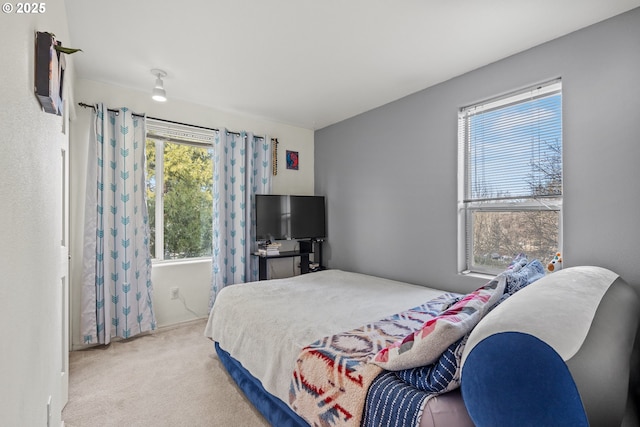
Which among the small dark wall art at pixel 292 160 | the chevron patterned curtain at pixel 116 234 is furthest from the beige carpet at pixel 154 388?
the small dark wall art at pixel 292 160

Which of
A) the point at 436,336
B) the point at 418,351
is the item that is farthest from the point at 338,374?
the point at 436,336

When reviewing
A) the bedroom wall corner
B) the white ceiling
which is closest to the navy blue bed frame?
the bedroom wall corner

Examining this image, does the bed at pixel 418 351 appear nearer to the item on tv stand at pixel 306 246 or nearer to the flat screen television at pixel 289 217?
the flat screen television at pixel 289 217

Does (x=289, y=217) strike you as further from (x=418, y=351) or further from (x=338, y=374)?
(x=418, y=351)

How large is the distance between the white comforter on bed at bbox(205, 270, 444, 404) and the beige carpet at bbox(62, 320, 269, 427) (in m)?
0.31

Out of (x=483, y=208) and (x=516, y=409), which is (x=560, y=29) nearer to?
(x=483, y=208)

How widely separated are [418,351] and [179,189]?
3.36 metres

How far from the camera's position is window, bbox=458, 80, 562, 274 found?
7.77 ft

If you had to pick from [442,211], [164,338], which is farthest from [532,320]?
[164,338]

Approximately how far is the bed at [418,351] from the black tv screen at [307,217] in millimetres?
1580

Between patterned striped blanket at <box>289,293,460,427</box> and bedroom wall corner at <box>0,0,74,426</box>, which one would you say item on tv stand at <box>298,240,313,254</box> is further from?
bedroom wall corner at <box>0,0,74,426</box>

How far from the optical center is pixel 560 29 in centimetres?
215

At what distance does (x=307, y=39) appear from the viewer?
229 cm

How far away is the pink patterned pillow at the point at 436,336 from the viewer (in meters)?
1.09
